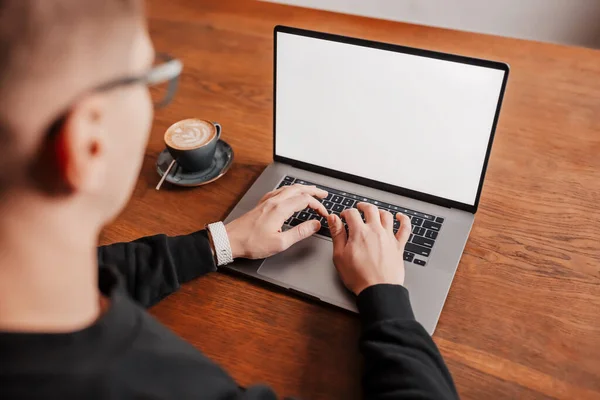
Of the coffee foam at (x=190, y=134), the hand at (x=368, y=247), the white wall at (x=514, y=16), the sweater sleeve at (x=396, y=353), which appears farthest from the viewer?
the white wall at (x=514, y=16)

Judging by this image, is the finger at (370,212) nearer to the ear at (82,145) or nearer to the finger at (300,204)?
the finger at (300,204)

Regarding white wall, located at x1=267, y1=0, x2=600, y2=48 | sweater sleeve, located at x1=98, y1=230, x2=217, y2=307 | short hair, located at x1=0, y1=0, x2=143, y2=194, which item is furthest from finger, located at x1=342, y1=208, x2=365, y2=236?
white wall, located at x1=267, y1=0, x2=600, y2=48

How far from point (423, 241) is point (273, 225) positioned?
23 centimetres

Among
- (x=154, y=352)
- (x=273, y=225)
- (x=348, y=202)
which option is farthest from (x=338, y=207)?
(x=154, y=352)

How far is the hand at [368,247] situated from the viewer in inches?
31.7

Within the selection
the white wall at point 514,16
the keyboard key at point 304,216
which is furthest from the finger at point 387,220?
the white wall at point 514,16

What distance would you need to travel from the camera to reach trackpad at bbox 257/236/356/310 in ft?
2.71

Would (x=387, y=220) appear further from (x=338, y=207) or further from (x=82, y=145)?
(x=82, y=145)

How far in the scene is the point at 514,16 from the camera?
1.79 metres

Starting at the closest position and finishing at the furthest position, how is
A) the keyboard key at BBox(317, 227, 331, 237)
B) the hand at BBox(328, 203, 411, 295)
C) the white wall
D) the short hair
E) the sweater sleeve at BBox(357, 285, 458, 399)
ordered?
the short hair, the sweater sleeve at BBox(357, 285, 458, 399), the hand at BBox(328, 203, 411, 295), the keyboard key at BBox(317, 227, 331, 237), the white wall

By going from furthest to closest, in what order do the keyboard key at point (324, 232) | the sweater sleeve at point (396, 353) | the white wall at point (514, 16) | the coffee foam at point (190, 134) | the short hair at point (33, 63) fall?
1. the white wall at point (514, 16)
2. the coffee foam at point (190, 134)
3. the keyboard key at point (324, 232)
4. the sweater sleeve at point (396, 353)
5. the short hair at point (33, 63)

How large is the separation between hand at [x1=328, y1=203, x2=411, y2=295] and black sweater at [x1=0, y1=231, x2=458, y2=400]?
0.03 m

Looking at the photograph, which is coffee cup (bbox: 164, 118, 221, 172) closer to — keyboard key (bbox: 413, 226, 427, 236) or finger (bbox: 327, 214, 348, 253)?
finger (bbox: 327, 214, 348, 253)

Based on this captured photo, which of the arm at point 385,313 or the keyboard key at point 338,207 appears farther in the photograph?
the keyboard key at point 338,207
